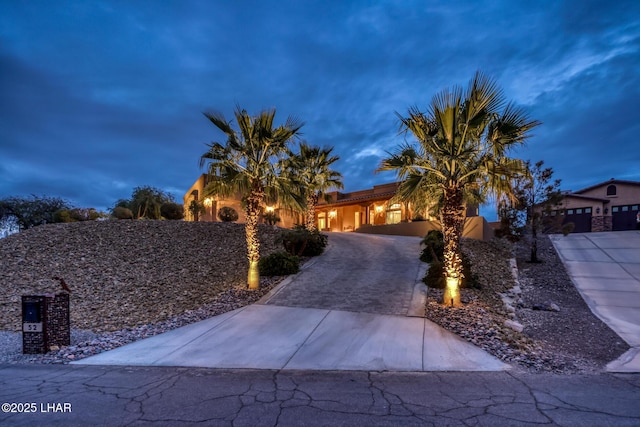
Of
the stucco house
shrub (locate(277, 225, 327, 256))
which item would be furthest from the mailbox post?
the stucco house

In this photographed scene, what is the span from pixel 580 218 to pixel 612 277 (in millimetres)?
22534

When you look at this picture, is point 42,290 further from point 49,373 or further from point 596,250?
point 596,250

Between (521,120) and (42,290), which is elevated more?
(521,120)

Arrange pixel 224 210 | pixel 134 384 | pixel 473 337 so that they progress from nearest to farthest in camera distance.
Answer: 1. pixel 134 384
2. pixel 473 337
3. pixel 224 210

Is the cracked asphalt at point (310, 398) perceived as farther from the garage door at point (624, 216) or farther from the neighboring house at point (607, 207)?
the garage door at point (624, 216)

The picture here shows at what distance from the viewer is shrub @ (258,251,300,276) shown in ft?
41.4

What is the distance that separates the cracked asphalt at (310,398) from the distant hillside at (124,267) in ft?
13.7

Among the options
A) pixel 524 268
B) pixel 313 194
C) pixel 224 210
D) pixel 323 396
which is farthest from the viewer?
pixel 224 210

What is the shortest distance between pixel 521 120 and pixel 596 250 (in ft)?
43.6

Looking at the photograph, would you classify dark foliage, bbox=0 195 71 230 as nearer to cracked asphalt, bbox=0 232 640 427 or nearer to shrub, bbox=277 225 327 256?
shrub, bbox=277 225 327 256

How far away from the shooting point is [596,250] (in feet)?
57.1

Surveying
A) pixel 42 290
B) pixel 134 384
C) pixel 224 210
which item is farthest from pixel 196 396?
pixel 224 210

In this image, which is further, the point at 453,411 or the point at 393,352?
the point at 393,352

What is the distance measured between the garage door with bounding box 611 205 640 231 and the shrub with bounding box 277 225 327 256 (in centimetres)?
2913
